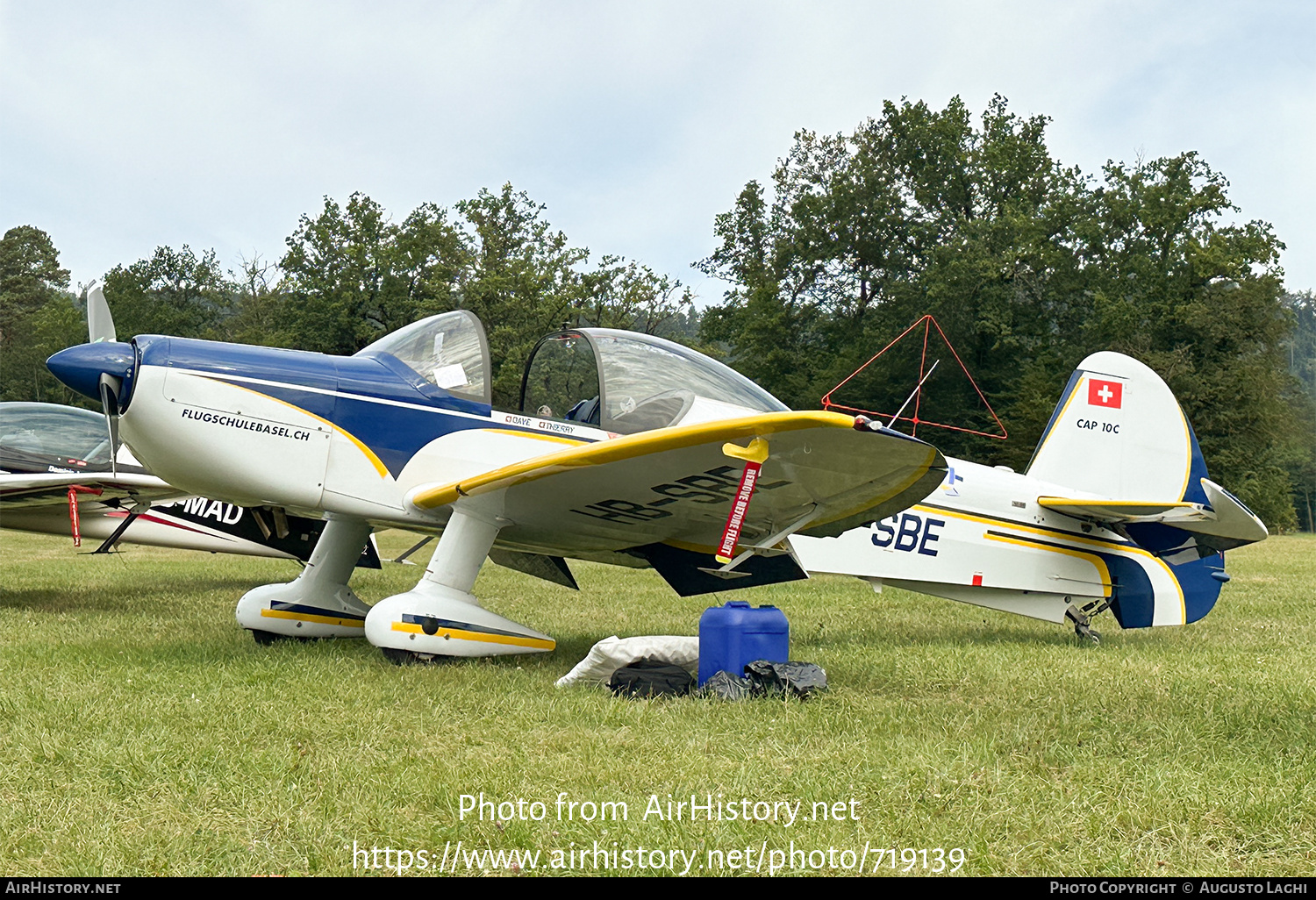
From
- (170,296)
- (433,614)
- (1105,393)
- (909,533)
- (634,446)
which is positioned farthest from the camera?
(170,296)

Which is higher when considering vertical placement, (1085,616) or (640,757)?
(640,757)

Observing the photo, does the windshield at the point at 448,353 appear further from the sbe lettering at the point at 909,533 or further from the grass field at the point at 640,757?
the sbe lettering at the point at 909,533

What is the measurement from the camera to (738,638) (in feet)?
16.3

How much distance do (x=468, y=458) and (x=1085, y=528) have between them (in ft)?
16.0

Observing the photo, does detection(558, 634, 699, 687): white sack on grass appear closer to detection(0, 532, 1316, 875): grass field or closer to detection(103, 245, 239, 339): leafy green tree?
detection(0, 532, 1316, 875): grass field

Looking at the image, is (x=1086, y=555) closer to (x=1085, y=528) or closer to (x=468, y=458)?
(x=1085, y=528)

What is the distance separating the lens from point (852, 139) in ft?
146

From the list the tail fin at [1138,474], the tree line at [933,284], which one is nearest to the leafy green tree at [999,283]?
the tree line at [933,284]

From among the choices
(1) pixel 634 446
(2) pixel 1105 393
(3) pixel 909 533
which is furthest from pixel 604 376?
(2) pixel 1105 393

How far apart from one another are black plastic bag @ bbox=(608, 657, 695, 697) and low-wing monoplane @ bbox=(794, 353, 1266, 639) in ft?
7.31

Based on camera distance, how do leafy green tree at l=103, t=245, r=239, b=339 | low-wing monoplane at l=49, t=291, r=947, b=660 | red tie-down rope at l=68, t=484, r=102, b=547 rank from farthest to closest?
leafy green tree at l=103, t=245, r=239, b=339
red tie-down rope at l=68, t=484, r=102, b=547
low-wing monoplane at l=49, t=291, r=947, b=660

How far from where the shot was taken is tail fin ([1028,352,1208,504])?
8414mm

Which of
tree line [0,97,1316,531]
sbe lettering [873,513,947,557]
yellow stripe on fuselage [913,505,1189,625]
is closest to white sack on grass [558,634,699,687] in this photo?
sbe lettering [873,513,947,557]
